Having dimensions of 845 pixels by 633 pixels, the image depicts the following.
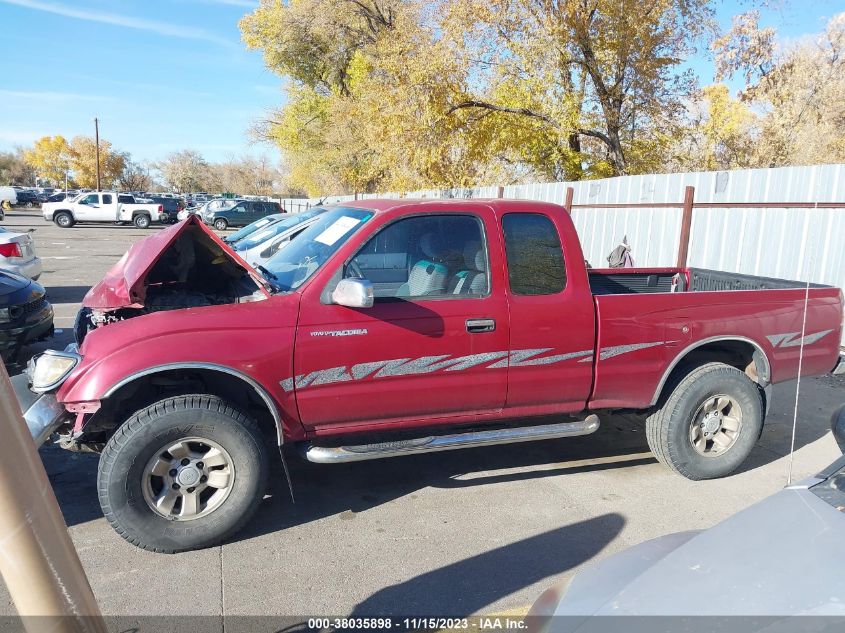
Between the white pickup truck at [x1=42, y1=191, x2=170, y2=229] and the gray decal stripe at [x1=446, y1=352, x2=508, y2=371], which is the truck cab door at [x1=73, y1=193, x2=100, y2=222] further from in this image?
the gray decal stripe at [x1=446, y1=352, x2=508, y2=371]

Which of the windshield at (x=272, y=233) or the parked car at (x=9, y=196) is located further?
the parked car at (x=9, y=196)

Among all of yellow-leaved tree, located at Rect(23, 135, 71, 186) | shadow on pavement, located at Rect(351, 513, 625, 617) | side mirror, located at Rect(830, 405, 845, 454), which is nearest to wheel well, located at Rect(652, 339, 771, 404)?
shadow on pavement, located at Rect(351, 513, 625, 617)

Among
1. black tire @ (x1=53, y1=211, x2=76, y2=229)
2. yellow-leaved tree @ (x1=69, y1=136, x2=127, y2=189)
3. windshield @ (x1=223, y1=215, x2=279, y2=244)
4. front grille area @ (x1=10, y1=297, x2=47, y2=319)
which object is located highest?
yellow-leaved tree @ (x1=69, y1=136, x2=127, y2=189)

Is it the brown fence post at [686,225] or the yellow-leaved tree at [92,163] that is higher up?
the yellow-leaved tree at [92,163]

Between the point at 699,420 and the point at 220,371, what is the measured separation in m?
3.42

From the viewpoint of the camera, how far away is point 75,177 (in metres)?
92.9

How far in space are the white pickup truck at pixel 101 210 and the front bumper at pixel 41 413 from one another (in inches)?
1337

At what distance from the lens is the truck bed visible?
5.68m

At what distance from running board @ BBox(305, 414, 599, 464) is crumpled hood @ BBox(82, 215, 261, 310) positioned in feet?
3.71

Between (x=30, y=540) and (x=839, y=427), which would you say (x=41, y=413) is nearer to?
(x=30, y=540)

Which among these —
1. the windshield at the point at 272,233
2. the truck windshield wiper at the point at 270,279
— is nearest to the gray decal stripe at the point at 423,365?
the truck windshield wiper at the point at 270,279

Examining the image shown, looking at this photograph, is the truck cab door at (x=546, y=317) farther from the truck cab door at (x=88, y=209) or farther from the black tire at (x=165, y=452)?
the truck cab door at (x=88, y=209)

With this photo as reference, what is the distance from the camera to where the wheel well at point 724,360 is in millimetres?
4733

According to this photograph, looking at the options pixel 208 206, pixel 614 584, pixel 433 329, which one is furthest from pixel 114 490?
pixel 208 206
